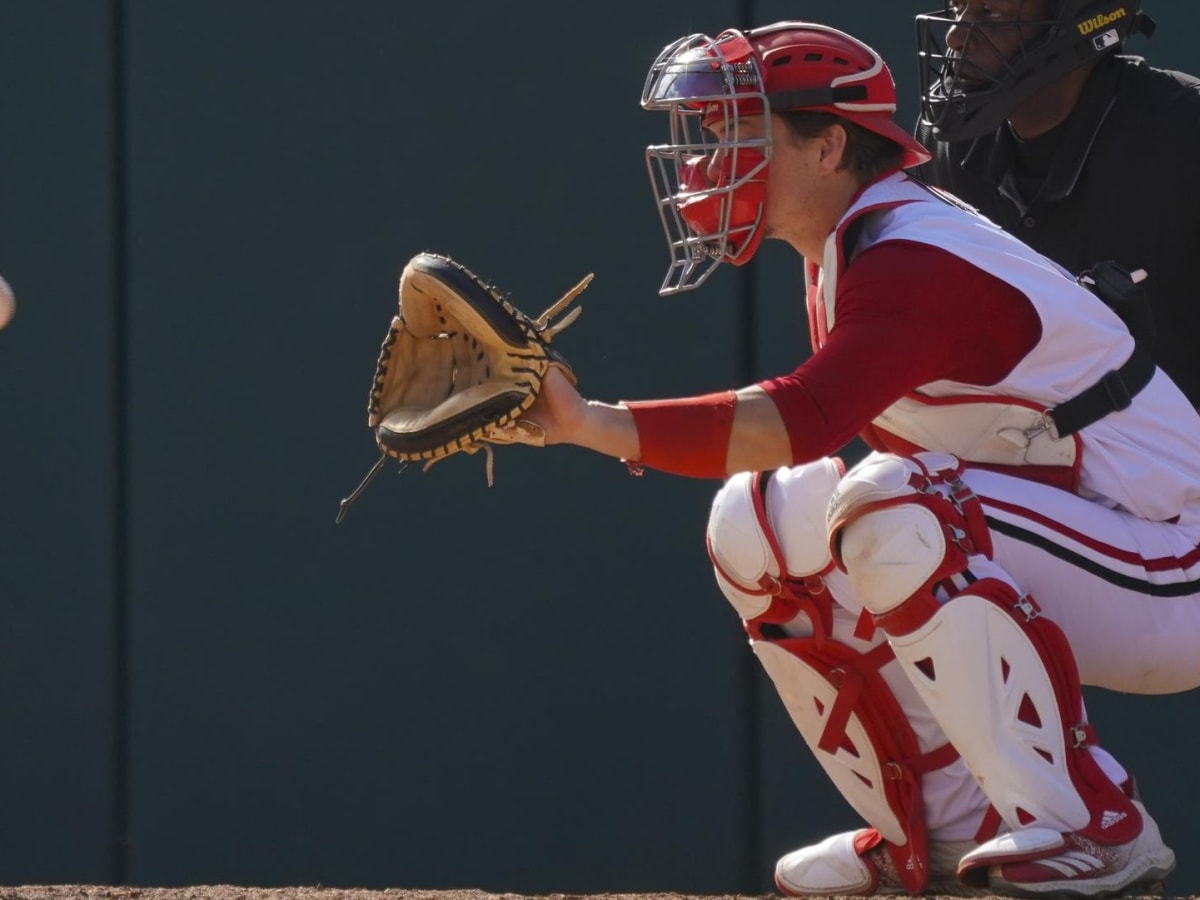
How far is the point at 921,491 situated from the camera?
8.55ft

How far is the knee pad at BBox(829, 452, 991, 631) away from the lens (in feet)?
8.32

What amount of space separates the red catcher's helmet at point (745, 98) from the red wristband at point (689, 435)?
36 centimetres

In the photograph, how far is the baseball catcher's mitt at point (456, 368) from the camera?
249 cm

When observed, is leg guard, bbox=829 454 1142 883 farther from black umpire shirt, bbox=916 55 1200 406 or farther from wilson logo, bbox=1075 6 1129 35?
wilson logo, bbox=1075 6 1129 35

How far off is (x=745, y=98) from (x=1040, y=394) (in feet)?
2.01

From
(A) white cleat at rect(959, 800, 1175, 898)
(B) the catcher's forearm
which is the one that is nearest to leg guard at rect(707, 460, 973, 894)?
(A) white cleat at rect(959, 800, 1175, 898)

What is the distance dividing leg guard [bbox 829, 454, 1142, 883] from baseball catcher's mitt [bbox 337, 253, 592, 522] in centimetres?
47

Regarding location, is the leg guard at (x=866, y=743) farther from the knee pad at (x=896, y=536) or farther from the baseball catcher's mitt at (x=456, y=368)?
the baseball catcher's mitt at (x=456, y=368)

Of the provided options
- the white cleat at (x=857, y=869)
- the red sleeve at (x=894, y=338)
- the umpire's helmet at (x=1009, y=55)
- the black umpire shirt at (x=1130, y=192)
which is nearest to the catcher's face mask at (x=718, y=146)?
the red sleeve at (x=894, y=338)

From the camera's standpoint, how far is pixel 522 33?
3906mm

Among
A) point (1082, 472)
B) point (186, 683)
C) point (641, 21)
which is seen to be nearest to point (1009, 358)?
point (1082, 472)

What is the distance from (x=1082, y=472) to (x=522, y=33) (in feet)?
5.46

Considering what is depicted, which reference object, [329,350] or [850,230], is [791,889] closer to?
[850,230]

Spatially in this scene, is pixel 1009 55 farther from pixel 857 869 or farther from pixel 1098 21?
pixel 857 869
